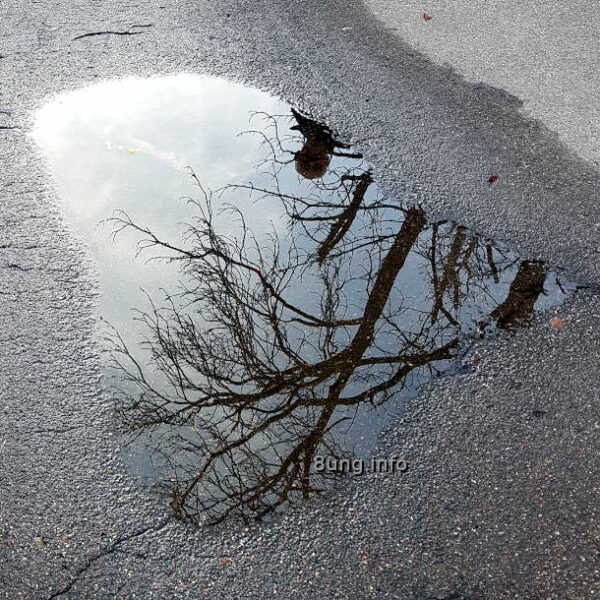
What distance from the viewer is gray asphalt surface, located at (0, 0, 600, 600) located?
221 centimetres

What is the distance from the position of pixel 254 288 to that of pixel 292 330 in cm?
34

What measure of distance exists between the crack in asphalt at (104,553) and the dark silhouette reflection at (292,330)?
11 cm

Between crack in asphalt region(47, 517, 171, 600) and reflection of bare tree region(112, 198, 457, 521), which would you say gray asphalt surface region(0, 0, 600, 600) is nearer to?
crack in asphalt region(47, 517, 171, 600)

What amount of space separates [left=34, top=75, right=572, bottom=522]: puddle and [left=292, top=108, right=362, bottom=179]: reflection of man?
1cm

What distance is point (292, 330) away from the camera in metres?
3.05

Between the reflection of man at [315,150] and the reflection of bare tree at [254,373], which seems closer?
the reflection of bare tree at [254,373]

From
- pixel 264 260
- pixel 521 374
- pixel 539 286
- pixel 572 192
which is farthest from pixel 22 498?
pixel 572 192

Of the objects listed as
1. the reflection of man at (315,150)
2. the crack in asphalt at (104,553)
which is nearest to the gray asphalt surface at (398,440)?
the crack in asphalt at (104,553)

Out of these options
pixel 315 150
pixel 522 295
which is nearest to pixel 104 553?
pixel 522 295

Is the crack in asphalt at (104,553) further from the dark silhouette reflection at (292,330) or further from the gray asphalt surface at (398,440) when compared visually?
the dark silhouette reflection at (292,330)

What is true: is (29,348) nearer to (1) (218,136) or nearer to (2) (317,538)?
(2) (317,538)

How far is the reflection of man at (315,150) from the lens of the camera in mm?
3949

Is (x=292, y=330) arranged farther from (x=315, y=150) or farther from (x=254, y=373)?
(x=315, y=150)

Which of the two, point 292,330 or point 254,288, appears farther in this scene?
point 254,288
